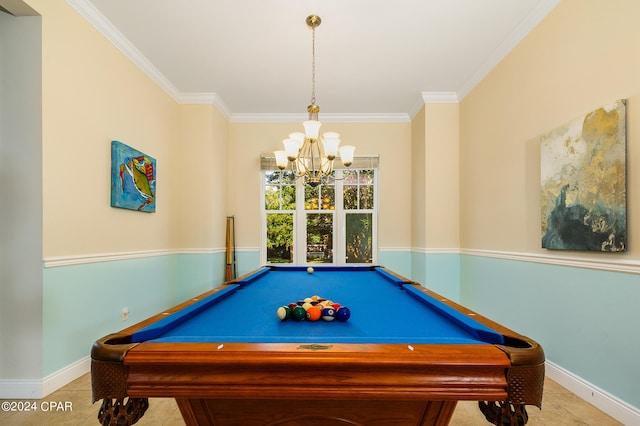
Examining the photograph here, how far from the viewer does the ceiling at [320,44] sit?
258 cm

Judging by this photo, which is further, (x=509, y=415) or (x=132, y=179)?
(x=132, y=179)

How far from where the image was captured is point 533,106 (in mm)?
2715

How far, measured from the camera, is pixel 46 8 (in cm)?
225

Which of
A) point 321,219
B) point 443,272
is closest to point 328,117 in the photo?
point 321,219

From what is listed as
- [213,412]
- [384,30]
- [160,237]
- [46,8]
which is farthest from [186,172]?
[213,412]

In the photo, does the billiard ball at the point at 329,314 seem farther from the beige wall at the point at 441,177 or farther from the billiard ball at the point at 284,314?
the beige wall at the point at 441,177

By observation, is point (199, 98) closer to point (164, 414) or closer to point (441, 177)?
point (441, 177)

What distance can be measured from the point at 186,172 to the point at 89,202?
169cm

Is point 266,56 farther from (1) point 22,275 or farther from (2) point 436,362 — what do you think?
(2) point 436,362

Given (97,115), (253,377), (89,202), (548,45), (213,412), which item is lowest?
(213,412)

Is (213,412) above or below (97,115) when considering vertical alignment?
below

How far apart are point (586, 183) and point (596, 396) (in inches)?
52.8

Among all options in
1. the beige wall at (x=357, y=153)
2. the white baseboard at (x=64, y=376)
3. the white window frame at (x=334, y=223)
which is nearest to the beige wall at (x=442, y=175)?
the beige wall at (x=357, y=153)

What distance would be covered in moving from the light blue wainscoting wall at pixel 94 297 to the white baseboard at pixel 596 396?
139 inches
